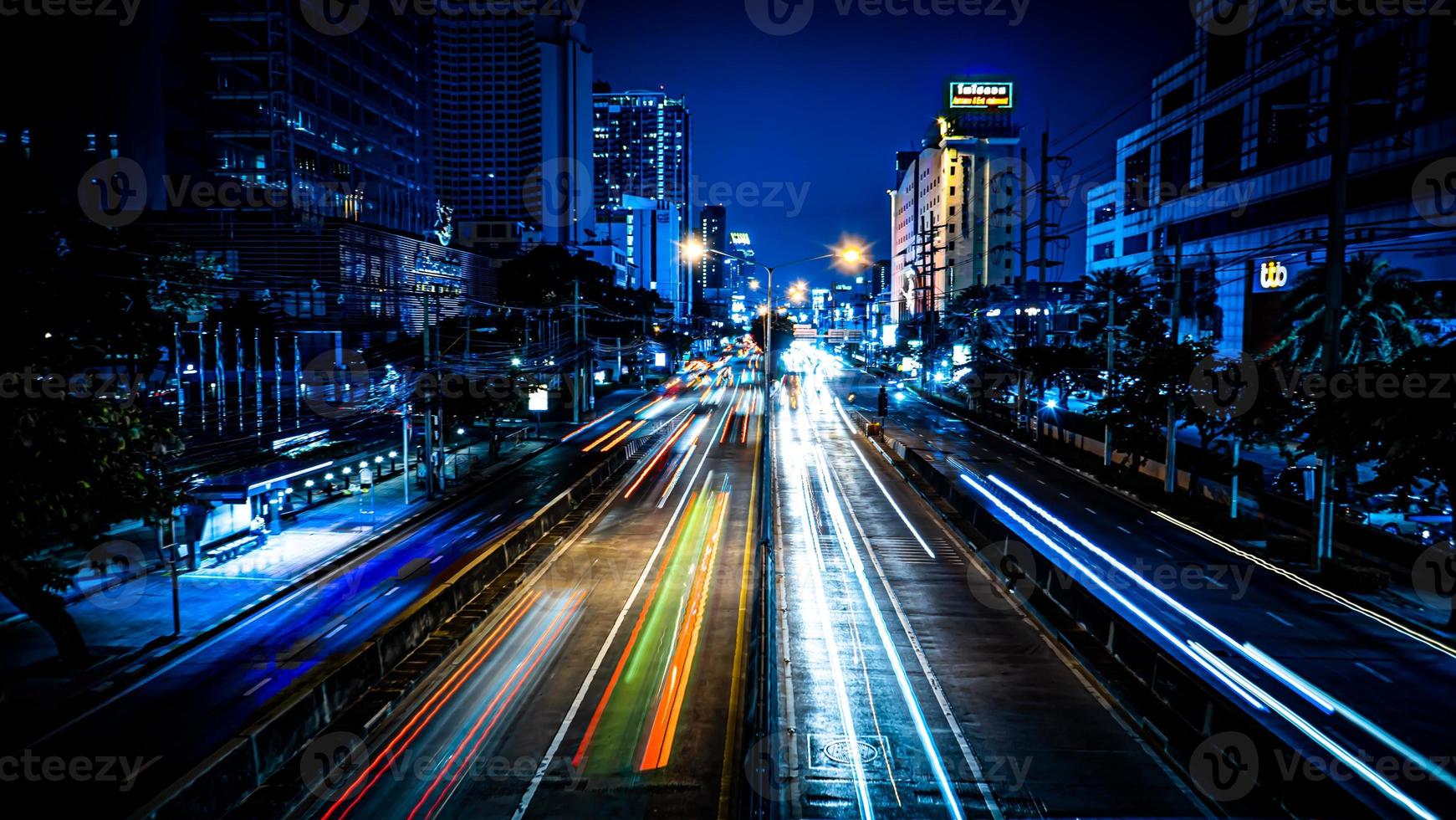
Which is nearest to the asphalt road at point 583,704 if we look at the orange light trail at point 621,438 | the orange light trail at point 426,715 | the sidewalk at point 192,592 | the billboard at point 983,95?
the orange light trail at point 426,715

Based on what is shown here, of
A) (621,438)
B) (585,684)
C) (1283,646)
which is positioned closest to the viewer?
(585,684)

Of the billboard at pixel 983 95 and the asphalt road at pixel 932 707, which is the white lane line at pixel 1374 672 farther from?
the billboard at pixel 983 95

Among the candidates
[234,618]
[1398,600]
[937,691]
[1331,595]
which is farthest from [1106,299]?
[234,618]

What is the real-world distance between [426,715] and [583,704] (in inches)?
96.2

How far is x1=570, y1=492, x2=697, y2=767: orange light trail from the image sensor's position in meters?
11.8

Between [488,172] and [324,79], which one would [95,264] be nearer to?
[324,79]

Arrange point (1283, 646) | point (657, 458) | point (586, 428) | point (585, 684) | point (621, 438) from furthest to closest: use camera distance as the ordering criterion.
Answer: point (586, 428), point (621, 438), point (657, 458), point (1283, 646), point (585, 684)

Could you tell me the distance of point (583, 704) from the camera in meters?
13.3

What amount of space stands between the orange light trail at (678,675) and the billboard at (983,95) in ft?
402

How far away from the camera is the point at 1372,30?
41250mm

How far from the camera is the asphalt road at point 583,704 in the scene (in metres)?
10.5

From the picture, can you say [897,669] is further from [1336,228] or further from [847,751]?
[1336,228]

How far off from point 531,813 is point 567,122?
584 feet

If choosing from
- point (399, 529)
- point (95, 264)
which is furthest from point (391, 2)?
point (399, 529)
